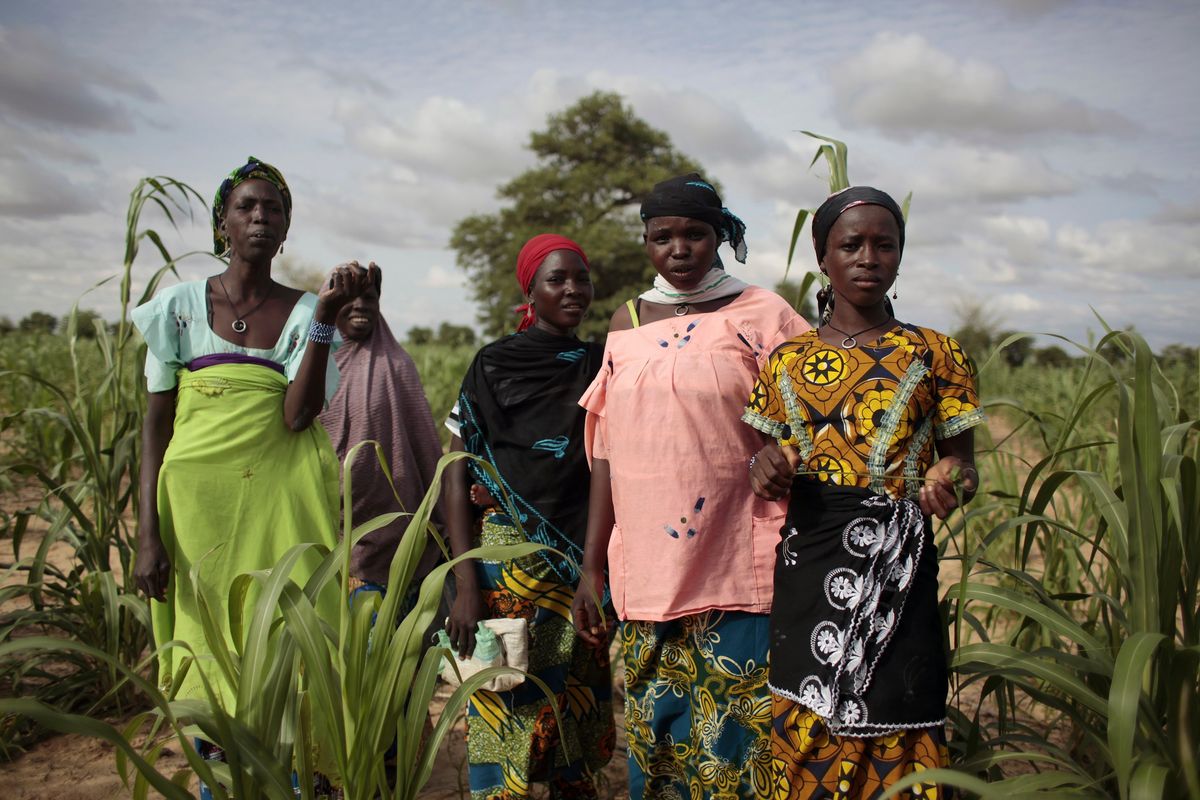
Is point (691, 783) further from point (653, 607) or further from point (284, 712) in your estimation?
point (284, 712)

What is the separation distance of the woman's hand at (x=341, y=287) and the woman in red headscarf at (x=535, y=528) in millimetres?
421

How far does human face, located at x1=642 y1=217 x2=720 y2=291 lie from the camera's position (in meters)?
1.98

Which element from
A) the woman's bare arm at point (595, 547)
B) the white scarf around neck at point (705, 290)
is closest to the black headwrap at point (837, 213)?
the white scarf around neck at point (705, 290)

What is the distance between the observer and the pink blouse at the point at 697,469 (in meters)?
1.90

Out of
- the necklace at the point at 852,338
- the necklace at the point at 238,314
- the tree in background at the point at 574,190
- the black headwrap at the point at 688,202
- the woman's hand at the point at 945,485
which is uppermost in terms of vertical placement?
the tree in background at the point at 574,190

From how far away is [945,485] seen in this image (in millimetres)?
1486

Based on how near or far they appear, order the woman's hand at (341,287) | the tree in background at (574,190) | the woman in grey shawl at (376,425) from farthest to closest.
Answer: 1. the tree in background at (574,190)
2. the woman in grey shawl at (376,425)
3. the woman's hand at (341,287)

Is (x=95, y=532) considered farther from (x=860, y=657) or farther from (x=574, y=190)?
(x=574, y=190)

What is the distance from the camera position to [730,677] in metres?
1.89

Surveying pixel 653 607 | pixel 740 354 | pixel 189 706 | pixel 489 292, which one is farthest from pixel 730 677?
pixel 489 292

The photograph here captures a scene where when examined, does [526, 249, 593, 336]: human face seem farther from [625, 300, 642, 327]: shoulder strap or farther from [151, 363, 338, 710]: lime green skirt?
[151, 363, 338, 710]: lime green skirt

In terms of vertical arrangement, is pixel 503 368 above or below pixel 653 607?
above

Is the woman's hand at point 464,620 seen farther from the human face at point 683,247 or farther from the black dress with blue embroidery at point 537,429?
the human face at point 683,247

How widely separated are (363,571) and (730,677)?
1.21 m
